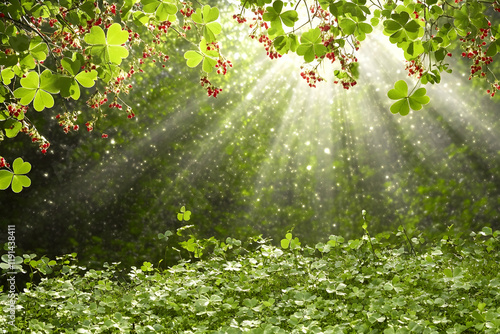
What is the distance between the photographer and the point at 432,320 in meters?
2.77

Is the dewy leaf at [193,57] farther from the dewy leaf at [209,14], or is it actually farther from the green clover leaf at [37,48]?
the green clover leaf at [37,48]

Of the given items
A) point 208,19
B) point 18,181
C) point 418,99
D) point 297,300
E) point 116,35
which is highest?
point 208,19

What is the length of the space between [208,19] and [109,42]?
409mm

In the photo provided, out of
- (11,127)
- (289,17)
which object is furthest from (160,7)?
(11,127)

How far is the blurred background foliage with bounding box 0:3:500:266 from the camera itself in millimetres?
5551

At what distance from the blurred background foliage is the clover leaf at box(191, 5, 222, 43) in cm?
439

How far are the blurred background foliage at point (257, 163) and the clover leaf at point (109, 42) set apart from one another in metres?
4.26

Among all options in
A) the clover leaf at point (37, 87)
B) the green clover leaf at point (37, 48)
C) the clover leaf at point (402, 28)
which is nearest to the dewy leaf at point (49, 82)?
the clover leaf at point (37, 87)

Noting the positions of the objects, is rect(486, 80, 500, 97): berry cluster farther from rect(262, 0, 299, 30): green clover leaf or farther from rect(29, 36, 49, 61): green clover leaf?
rect(29, 36, 49, 61): green clover leaf

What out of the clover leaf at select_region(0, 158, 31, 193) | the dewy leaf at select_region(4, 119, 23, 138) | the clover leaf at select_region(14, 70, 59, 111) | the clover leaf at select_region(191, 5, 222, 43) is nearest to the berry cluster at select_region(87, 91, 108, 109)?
the dewy leaf at select_region(4, 119, 23, 138)

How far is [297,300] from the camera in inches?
125

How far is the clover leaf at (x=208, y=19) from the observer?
65.2 inches

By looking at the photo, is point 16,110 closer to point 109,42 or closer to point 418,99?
point 109,42

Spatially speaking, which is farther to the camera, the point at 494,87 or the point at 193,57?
the point at 494,87
